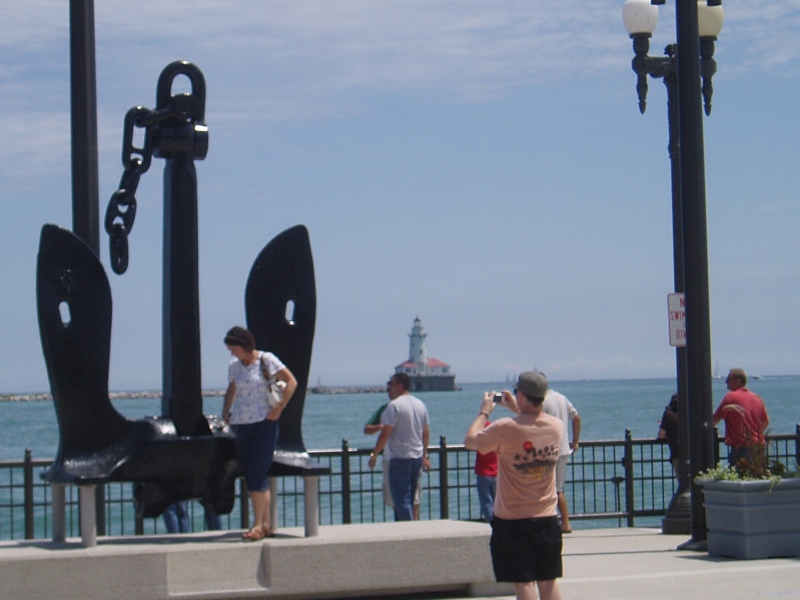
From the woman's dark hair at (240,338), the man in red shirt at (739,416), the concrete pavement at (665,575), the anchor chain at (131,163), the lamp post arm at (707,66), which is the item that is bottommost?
the concrete pavement at (665,575)

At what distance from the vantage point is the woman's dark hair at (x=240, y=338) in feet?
28.1

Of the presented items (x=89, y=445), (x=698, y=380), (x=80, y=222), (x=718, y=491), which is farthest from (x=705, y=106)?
(x=89, y=445)

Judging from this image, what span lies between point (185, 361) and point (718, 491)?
15.8 feet

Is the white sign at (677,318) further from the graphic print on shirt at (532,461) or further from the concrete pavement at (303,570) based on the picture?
the graphic print on shirt at (532,461)

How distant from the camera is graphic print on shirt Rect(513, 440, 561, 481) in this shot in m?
7.03

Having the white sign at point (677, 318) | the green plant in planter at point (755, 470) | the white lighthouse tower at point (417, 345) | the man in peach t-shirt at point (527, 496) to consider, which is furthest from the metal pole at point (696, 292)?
the white lighthouse tower at point (417, 345)

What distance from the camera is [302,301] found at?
9.10 m

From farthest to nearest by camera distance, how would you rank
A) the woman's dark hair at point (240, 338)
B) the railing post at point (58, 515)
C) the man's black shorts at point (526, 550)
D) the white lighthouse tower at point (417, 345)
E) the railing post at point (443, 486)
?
1. the white lighthouse tower at point (417, 345)
2. the railing post at point (443, 486)
3. the railing post at point (58, 515)
4. the woman's dark hair at point (240, 338)
5. the man's black shorts at point (526, 550)

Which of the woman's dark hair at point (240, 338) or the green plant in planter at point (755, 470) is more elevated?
the woman's dark hair at point (240, 338)

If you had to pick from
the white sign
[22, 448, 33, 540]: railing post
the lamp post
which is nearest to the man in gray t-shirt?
the lamp post

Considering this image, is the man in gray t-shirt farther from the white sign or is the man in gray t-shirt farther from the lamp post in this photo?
the white sign

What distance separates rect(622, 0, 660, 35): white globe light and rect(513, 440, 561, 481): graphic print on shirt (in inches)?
318

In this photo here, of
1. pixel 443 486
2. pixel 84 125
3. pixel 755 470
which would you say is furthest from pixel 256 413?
pixel 443 486

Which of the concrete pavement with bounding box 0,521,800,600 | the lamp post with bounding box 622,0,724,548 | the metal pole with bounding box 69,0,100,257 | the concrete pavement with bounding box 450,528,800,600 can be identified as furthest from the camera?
the lamp post with bounding box 622,0,724,548
